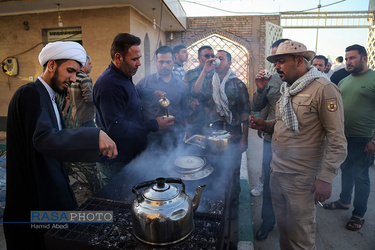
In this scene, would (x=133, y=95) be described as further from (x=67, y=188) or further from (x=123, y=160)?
(x=67, y=188)

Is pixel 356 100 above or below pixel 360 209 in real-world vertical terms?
above

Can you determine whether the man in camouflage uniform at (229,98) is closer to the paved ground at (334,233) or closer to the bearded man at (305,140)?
the paved ground at (334,233)

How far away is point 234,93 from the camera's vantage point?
11.6 feet

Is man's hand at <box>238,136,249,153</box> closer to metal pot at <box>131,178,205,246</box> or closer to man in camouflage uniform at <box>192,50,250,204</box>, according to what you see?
Result: man in camouflage uniform at <box>192,50,250,204</box>

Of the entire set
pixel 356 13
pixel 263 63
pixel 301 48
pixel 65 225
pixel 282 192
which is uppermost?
pixel 356 13

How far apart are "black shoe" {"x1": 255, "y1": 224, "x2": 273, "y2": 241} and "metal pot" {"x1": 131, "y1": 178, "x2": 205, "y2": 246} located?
196 centimetres

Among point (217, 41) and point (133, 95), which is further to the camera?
point (217, 41)

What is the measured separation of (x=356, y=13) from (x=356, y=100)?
9.47m

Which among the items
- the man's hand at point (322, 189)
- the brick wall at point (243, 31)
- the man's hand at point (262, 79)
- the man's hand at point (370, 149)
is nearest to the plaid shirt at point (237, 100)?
the man's hand at point (262, 79)

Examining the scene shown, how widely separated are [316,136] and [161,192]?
1498 millimetres

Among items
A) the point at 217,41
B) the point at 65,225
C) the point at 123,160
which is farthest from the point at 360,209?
the point at 217,41

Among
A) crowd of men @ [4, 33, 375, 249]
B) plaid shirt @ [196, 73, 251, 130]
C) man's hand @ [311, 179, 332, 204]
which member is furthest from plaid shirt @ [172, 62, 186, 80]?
man's hand @ [311, 179, 332, 204]

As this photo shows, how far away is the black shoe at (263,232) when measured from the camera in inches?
110

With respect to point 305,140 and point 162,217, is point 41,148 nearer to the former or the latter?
point 162,217
